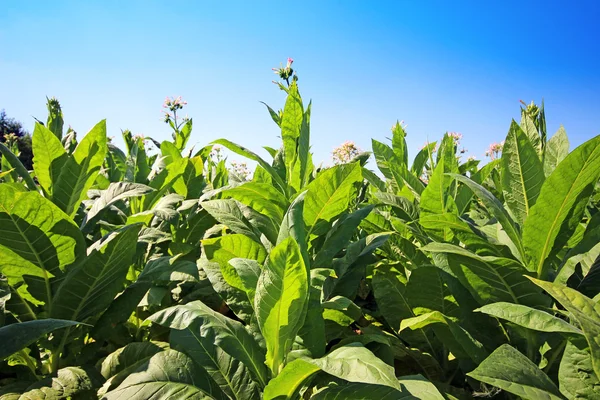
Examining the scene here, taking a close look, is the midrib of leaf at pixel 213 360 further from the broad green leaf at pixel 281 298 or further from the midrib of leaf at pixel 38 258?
the midrib of leaf at pixel 38 258

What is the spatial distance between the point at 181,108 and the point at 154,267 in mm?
3765

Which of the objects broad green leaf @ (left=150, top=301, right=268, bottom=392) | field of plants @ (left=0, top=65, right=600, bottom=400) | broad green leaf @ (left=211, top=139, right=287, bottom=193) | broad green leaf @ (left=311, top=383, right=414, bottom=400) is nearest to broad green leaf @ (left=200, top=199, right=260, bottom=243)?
field of plants @ (left=0, top=65, right=600, bottom=400)

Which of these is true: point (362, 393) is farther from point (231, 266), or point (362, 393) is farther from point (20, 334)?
point (20, 334)

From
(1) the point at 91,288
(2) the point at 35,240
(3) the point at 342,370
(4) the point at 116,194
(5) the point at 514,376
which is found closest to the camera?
(3) the point at 342,370

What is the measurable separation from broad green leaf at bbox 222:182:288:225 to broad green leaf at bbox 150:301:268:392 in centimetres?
39

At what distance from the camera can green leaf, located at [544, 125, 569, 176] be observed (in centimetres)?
149

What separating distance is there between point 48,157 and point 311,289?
1266 millimetres


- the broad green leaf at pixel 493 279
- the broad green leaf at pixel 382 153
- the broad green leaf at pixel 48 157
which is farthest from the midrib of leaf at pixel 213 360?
the broad green leaf at pixel 382 153

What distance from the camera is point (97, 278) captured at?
1.50 meters

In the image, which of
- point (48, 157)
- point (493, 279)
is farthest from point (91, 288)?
point (493, 279)

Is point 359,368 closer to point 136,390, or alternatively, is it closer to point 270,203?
point 136,390

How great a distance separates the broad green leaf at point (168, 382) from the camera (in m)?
1.10

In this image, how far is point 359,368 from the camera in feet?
2.98

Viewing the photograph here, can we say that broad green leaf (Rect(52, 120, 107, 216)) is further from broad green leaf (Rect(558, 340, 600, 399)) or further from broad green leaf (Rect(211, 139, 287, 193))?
broad green leaf (Rect(558, 340, 600, 399))
